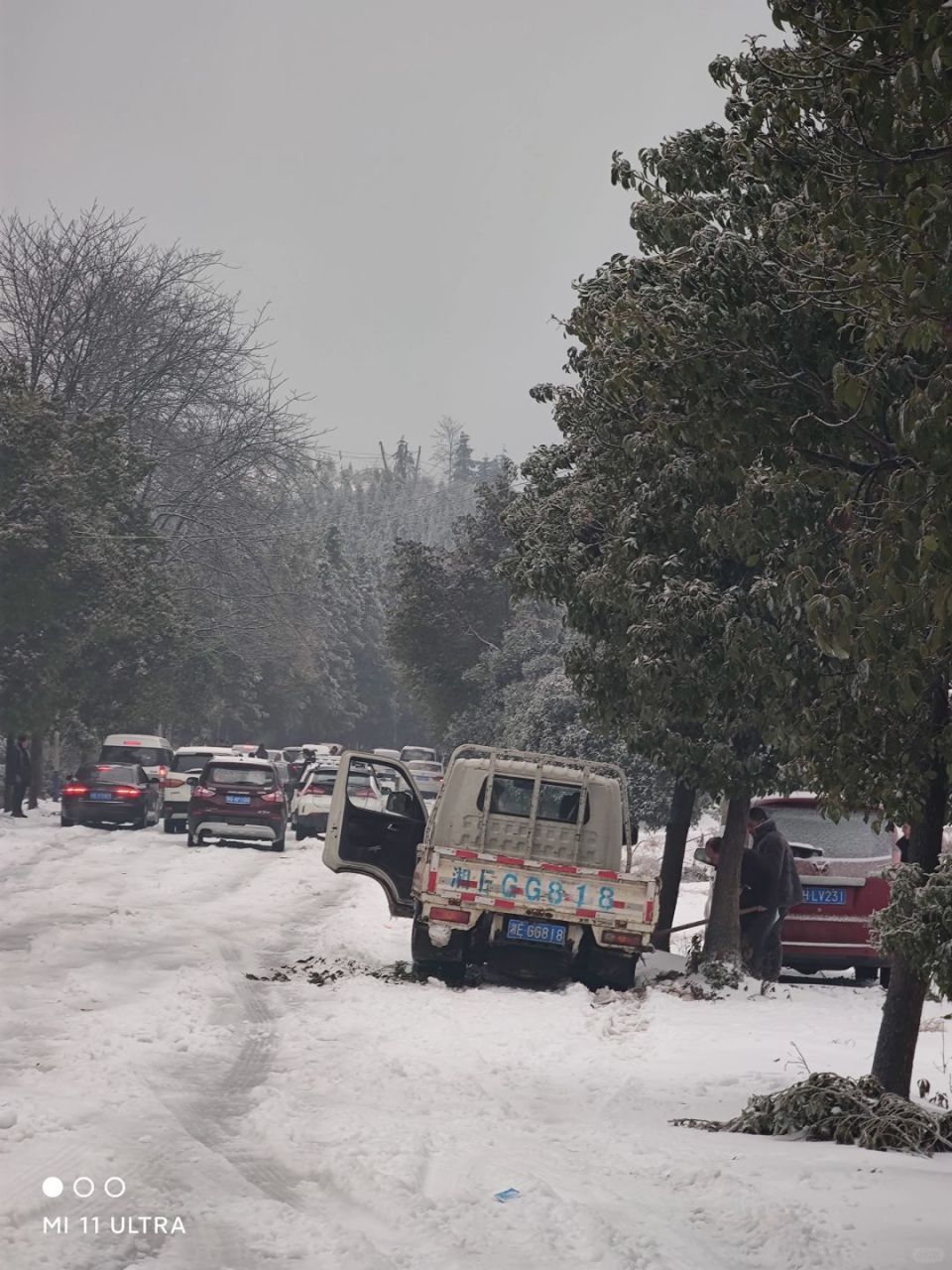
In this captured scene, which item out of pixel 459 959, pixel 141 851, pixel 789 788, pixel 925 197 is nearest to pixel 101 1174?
pixel 925 197

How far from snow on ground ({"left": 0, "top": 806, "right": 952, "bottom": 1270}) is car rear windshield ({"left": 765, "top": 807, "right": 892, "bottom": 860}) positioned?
4.47 ft

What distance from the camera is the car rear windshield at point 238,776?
29.2 metres

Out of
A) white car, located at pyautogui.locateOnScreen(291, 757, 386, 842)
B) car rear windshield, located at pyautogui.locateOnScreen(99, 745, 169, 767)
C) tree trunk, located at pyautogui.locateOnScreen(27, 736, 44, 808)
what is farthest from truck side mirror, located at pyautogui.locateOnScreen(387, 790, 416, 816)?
tree trunk, located at pyautogui.locateOnScreen(27, 736, 44, 808)

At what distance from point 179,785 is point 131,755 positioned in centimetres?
489

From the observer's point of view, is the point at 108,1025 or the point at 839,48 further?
the point at 108,1025

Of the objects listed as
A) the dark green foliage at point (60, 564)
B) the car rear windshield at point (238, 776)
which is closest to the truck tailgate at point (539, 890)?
the car rear windshield at point (238, 776)

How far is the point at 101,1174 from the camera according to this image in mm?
6539

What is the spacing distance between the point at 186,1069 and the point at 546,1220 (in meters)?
3.60

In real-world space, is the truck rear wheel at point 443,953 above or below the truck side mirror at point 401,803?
below

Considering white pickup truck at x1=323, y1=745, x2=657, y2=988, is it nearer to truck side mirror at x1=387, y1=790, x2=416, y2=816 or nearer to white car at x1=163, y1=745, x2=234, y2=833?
truck side mirror at x1=387, y1=790, x2=416, y2=816

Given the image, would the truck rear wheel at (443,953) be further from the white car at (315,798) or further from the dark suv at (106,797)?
the dark suv at (106,797)

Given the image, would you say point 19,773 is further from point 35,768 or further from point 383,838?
point 383,838

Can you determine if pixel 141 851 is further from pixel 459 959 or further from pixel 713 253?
pixel 713 253

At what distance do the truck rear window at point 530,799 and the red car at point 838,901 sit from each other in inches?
73.8
